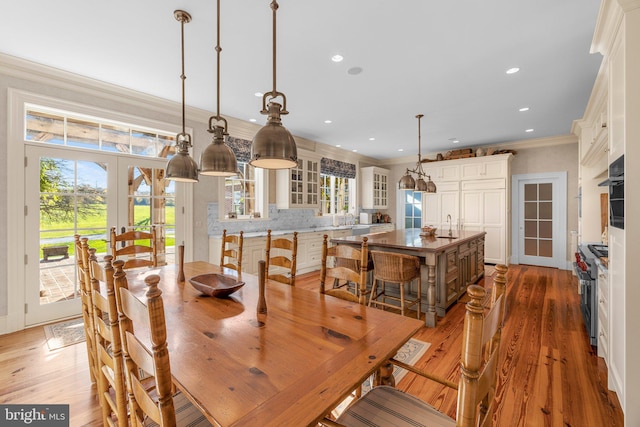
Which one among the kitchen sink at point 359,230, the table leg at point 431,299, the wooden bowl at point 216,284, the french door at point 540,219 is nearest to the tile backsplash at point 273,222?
the kitchen sink at point 359,230

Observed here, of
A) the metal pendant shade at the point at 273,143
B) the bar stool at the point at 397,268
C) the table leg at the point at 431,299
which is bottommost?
the table leg at the point at 431,299

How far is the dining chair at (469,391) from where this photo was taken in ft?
2.38

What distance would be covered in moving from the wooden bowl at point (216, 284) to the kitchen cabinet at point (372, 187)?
583 centimetres

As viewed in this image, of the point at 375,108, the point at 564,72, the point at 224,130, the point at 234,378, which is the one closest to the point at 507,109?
the point at 564,72

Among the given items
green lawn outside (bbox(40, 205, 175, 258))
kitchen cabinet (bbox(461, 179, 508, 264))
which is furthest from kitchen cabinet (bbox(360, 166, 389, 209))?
green lawn outside (bbox(40, 205, 175, 258))

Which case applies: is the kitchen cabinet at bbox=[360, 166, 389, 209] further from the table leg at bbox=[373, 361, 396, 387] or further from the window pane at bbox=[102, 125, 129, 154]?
the table leg at bbox=[373, 361, 396, 387]

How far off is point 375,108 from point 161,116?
9.87 feet

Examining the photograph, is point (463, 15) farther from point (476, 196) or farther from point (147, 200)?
point (476, 196)

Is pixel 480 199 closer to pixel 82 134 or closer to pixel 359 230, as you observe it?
pixel 359 230

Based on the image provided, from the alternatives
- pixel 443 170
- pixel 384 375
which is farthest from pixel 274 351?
pixel 443 170

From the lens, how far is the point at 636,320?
163 centimetres

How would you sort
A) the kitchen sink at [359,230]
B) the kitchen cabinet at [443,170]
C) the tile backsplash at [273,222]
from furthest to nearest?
the kitchen cabinet at [443,170], the kitchen sink at [359,230], the tile backsplash at [273,222]

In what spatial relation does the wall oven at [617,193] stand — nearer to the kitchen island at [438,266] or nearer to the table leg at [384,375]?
the kitchen island at [438,266]

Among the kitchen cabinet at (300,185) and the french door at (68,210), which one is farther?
the kitchen cabinet at (300,185)
